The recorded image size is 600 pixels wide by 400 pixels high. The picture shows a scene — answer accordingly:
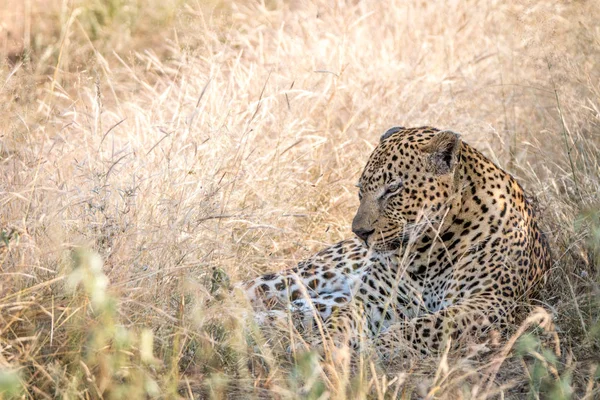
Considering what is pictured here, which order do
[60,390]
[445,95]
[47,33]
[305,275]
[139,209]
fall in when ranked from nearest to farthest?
1. [60,390]
2. [139,209]
3. [305,275]
4. [445,95]
5. [47,33]

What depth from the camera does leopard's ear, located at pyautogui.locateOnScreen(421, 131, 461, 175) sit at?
5.15m

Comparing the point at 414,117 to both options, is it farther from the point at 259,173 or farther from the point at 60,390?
the point at 60,390

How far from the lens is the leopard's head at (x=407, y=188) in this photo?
5188 mm

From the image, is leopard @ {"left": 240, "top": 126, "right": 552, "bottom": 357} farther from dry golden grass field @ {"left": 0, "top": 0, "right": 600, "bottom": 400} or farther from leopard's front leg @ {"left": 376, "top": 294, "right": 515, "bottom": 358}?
dry golden grass field @ {"left": 0, "top": 0, "right": 600, "bottom": 400}

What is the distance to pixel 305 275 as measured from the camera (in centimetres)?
601

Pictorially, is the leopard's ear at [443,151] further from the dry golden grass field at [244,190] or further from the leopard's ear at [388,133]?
the dry golden grass field at [244,190]

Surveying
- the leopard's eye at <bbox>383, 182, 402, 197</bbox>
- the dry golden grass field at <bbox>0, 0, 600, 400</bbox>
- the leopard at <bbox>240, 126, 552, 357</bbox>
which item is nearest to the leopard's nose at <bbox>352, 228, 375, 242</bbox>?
the leopard at <bbox>240, 126, 552, 357</bbox>

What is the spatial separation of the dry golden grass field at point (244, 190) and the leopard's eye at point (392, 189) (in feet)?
1.94

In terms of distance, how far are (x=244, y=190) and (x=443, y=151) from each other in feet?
5.70

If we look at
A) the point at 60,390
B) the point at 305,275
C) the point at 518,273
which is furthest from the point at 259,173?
the point at 60,390

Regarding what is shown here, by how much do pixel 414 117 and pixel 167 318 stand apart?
13.7 feet

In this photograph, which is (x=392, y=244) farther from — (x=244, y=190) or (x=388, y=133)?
(x=244, y=190)

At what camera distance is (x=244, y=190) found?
6484mm

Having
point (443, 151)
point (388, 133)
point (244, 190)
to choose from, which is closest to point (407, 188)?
point (443, 151)
